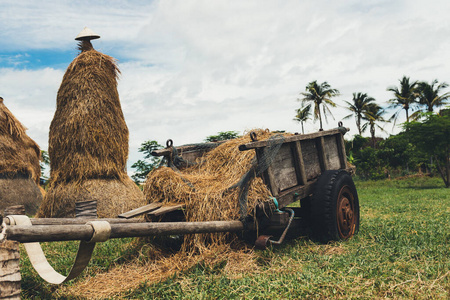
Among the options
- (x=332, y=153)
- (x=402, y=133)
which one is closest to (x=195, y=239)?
(x=332, y=153)

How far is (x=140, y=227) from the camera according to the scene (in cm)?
330

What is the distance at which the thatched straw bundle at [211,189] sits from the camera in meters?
4.44

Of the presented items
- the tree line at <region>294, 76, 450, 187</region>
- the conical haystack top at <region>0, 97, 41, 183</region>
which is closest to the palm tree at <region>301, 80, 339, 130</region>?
the tree line at <region>294, 76, 450, 187</region>

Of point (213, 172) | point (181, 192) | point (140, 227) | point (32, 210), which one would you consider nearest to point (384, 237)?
point (213, 172)

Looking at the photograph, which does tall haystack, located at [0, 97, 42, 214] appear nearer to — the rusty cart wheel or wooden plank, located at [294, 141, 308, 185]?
wooden plank, located at [294, 141, 308, 185]

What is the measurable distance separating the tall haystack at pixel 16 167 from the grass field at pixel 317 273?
26.2 feet

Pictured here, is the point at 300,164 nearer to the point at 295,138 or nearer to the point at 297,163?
the point at 297,163

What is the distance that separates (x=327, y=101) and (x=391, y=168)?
43.9ft

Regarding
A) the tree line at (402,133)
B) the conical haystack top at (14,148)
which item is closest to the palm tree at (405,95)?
the tree line at (402,133)

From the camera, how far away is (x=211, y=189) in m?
4.63

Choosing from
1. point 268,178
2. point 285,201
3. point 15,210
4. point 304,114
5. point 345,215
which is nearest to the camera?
point 15,210

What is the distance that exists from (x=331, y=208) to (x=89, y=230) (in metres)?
3.11

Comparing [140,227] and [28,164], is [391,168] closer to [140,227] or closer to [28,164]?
[28,164]

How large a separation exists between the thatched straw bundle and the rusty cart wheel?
849mm
